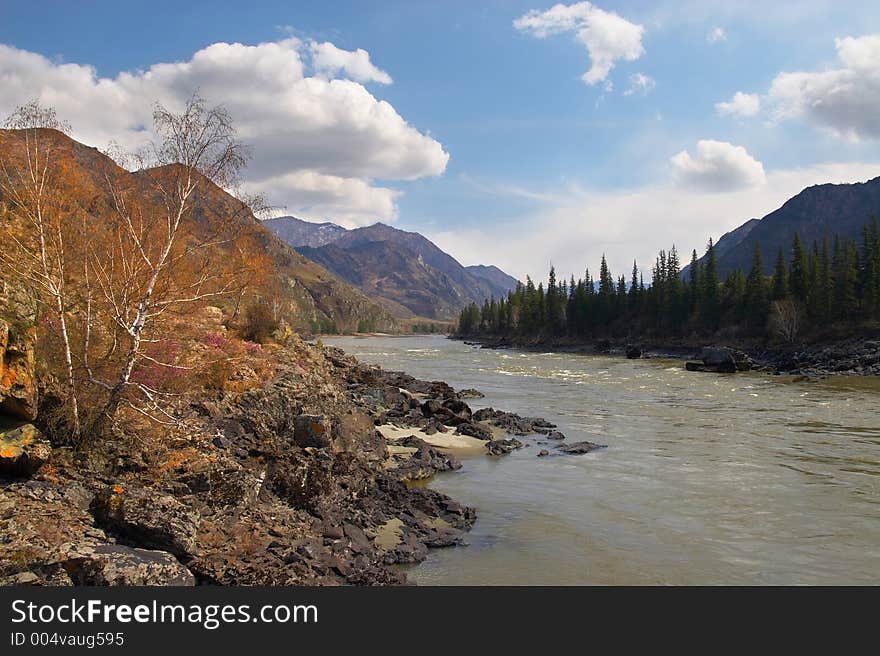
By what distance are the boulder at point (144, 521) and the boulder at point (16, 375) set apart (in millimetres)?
2237

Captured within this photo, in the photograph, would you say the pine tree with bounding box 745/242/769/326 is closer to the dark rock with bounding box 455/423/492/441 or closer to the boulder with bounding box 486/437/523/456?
the dark rock with bounding box 455/423/492/441

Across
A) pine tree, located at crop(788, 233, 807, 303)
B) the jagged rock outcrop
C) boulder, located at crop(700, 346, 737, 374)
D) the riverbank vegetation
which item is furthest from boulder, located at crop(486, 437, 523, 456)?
pine tree, located at crop(788, 233, 807, 303)

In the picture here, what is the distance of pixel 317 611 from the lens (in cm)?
744

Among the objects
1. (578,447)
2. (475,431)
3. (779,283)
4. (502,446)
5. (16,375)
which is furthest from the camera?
(779,283)

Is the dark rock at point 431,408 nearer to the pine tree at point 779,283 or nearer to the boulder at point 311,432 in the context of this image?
the boulder at point 311,432

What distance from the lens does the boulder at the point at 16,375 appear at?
9.55m

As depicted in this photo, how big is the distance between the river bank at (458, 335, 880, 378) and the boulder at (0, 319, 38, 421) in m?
65.3

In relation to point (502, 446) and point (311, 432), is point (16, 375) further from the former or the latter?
point (502, 446)

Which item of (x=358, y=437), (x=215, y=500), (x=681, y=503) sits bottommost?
(x=681, y=503)

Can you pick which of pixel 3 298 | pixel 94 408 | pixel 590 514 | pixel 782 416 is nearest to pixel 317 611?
pixel 94 408

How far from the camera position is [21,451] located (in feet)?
30.9

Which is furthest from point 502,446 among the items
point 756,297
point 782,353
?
point 756,297

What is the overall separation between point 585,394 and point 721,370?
29.9 meters

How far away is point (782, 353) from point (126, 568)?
94.3 metres
